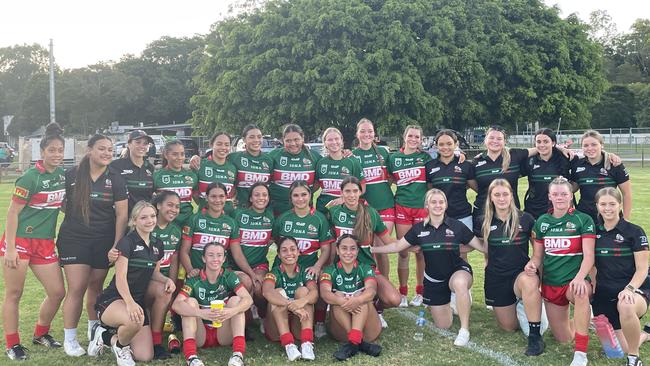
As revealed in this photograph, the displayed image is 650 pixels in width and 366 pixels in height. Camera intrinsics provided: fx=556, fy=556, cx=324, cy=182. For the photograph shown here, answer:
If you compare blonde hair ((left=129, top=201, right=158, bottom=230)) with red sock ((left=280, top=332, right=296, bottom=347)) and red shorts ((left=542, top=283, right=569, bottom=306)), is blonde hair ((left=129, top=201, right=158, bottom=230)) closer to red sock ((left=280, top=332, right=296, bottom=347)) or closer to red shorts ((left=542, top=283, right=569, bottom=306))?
red sock ((left=280, top=332, right=296, bottom=347))

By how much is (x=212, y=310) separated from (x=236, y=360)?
441 mm

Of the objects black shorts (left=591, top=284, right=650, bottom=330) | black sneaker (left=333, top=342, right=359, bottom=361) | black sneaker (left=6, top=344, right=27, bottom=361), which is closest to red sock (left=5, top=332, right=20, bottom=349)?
black sneaker (left=6, top=344, right=27, bottom=361)

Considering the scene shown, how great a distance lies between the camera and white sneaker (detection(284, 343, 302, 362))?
Answer: 4461 mm

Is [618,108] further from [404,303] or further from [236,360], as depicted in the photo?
[236,360]

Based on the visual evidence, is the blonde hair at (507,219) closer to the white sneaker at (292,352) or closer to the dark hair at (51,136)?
the white sneaker at (292,352)

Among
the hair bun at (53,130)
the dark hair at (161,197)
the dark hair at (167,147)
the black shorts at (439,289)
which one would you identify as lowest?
the black shorts at (439,289)

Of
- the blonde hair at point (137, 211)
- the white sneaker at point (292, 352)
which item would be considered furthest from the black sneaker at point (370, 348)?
the blonde hair at point (137, 211)

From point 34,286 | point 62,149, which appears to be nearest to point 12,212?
point 62,149

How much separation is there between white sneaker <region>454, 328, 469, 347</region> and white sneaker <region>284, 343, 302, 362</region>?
1.37 metres

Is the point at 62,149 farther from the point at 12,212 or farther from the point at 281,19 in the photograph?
the point at 281,19

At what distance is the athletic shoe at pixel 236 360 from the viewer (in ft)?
14.1

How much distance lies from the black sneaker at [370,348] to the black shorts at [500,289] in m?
1.20

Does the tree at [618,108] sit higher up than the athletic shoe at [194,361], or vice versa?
the tree at [618,108]

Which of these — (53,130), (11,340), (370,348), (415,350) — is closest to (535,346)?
(415,350)
